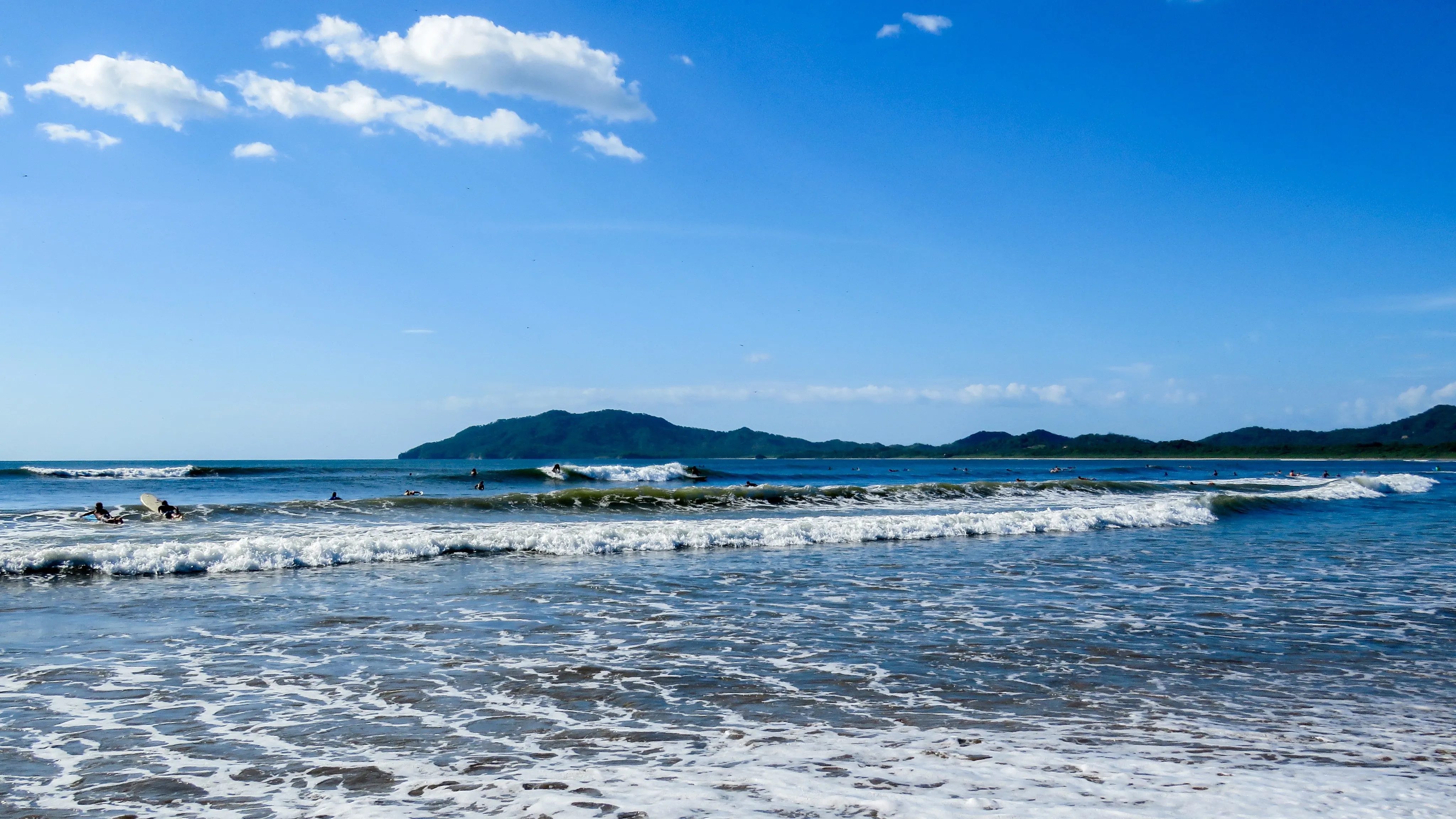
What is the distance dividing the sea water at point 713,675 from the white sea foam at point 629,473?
48.8 m

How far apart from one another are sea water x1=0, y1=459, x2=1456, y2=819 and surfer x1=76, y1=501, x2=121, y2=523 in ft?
5.46

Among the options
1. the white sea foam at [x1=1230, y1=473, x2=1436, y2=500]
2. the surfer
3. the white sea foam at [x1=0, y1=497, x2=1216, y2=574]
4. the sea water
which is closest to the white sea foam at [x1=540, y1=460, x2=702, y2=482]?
the surfer

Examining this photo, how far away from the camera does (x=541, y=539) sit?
2078cm

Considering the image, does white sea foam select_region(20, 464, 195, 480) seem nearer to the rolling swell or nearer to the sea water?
the rolling swell

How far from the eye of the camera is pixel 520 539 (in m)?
20.8

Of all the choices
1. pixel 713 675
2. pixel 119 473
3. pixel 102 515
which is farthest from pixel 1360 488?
pixel 119 473

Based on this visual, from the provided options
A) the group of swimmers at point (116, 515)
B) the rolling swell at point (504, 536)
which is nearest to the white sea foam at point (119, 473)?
the group of swimmers at point (116, 515)

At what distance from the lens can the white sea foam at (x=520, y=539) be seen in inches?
669

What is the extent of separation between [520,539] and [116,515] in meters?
15.1

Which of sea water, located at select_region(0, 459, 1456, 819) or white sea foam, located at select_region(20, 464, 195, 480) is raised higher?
white sea foam, located at select_region(20, 464, 195, 480)

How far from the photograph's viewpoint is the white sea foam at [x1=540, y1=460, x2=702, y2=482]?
71312 millimetres

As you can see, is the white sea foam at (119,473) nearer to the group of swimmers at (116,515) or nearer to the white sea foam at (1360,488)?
the group of swimmers at (116,515)

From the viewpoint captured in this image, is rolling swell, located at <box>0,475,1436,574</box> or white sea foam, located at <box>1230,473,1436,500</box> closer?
rolling swell, located at <box>0,475,1436,574</box>

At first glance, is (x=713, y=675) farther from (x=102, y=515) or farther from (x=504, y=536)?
(x=102, y=515)
